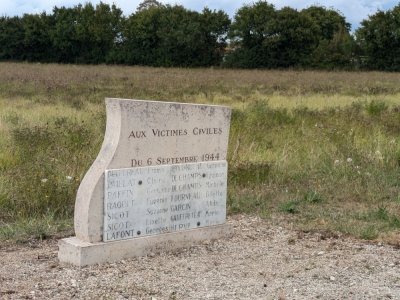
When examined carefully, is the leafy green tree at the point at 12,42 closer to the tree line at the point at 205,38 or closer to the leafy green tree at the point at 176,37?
the tree line at the point at 205,38

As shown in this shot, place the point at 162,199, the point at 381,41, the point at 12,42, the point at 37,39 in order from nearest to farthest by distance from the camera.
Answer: the point at 162,199 → the point at 381,41 → the point at 12,42 → the point at 37,39

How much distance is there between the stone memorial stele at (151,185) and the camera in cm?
495

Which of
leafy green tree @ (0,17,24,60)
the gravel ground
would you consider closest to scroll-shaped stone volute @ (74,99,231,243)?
the gravel ground

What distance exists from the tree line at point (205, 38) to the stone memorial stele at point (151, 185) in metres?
51.3

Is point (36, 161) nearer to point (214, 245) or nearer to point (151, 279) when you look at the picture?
point (214, 245)

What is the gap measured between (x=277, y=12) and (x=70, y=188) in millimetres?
56784

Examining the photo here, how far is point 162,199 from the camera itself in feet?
17.7

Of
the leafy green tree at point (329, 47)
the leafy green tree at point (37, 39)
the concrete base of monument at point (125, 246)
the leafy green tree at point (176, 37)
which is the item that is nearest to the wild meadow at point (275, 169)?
the concrete base of monument at point (125, 246)

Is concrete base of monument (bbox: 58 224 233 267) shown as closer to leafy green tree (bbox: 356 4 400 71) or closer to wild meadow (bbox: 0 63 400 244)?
wild meadow (bbox: 0 63 400 244)

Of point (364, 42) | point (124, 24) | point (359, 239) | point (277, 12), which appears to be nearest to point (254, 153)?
point (359, 239)

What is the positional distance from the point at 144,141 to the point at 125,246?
0.83m

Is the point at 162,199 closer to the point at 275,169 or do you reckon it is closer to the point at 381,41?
the point at 275,169

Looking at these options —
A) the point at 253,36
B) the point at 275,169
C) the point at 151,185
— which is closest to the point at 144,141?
the point at 151,185

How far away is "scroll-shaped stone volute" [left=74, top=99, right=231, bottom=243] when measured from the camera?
4941mm
